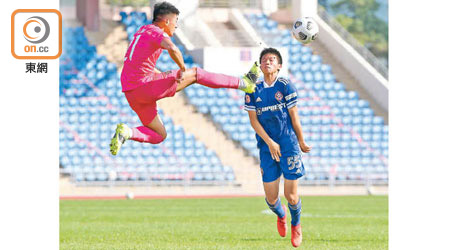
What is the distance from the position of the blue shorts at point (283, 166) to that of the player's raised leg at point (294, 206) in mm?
116

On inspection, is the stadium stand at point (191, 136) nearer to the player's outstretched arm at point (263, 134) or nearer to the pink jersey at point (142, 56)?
the player's outstretched arm at point (263, 134)

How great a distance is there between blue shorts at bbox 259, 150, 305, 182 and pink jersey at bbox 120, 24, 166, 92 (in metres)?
1.92

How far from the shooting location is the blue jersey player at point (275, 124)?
9.41m

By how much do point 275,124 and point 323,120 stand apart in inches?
719

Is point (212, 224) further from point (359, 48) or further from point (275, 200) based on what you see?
point (359, 48)

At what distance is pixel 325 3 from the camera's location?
5534 cm

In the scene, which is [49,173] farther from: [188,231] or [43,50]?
[188,231]

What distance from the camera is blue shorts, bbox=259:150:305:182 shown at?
31.9ft

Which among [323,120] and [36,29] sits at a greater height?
[36,29]

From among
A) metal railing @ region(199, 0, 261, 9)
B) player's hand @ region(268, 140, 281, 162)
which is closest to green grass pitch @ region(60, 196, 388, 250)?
player's hand @ region(268, 140, 281, 162)

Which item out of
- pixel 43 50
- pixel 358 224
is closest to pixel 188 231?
pixel 358 224

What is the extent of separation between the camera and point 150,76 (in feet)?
28.0

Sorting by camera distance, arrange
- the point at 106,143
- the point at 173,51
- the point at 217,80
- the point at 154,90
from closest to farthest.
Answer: the point at 173,51 < the point at 154,90 < the point at 217,80 < the point at 106,143

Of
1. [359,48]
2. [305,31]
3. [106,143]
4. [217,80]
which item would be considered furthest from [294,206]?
[359,48]
